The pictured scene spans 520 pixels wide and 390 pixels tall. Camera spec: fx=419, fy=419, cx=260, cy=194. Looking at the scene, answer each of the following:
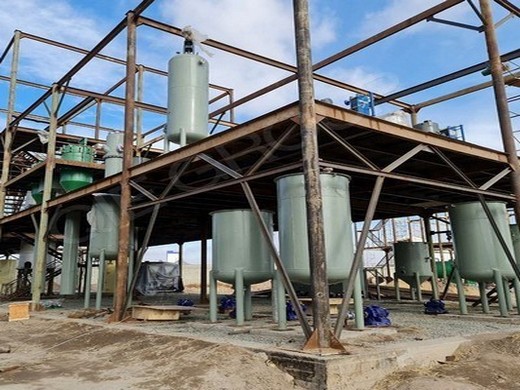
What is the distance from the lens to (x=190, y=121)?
1134cm

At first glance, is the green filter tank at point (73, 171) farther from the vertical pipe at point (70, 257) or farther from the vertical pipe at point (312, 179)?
the vertical pipe at point (312, 179)

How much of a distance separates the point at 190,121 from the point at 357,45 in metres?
5.37

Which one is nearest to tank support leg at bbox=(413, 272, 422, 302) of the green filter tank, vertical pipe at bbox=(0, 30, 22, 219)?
the green filter tank

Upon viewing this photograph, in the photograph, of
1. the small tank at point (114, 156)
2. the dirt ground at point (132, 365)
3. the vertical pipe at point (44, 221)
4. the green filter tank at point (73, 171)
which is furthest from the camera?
the green filter tank at point (73, 171)

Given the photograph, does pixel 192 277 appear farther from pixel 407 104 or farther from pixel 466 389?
pixel 466 389

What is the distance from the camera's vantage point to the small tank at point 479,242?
10.1 metres

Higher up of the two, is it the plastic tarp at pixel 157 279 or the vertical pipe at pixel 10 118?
the vertical pipe at pixel 10 118

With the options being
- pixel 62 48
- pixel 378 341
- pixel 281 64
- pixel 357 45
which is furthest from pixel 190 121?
pixel 62 48

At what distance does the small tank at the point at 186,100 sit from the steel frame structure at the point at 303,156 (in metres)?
0.95

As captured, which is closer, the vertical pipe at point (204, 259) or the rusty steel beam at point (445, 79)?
the rusty steel beam at point (445, 79)

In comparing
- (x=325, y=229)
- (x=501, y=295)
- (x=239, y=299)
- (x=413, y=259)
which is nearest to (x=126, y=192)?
(x=239, y=299)

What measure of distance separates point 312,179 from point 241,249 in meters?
3.49

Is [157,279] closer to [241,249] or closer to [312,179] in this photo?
[241,249]

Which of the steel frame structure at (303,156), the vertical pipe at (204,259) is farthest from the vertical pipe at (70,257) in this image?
the vertical pipe at (204,259)
